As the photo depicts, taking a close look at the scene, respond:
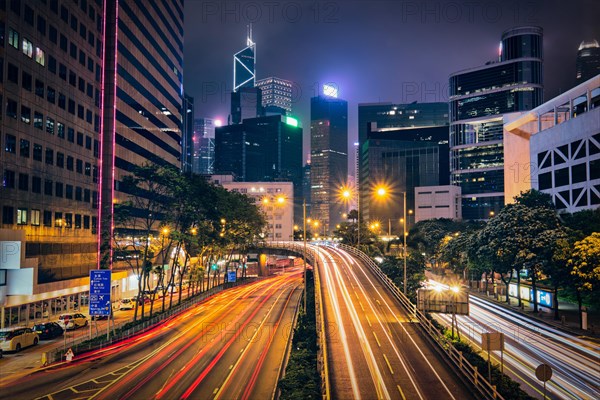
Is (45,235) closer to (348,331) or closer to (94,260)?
(94,260)

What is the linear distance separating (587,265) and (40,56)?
60985 millimetres

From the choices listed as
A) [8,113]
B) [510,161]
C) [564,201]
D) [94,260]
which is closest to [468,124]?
[510,161]

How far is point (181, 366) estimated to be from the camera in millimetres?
34781

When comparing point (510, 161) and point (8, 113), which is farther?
point (510, 161)

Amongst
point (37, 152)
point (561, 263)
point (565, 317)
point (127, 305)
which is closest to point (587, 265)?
point (561, 263)

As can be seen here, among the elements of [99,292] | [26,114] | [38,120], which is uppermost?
[26,114]

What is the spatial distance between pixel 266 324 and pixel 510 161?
8190 cm

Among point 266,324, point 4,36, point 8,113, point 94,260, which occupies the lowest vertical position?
point 266,324

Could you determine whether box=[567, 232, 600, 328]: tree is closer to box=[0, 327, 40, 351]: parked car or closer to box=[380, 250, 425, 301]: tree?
box=[380, 250, 425, 301]: tree

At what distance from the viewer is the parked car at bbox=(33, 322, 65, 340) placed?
4528cm

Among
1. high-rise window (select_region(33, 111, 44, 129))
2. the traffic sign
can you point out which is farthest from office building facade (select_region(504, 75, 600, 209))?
high-rise window (select_region(33, 111, 44, 129))

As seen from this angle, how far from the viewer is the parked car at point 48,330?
45.3 metres

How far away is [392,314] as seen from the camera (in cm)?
4447

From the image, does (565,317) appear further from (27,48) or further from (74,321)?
(27,48)
